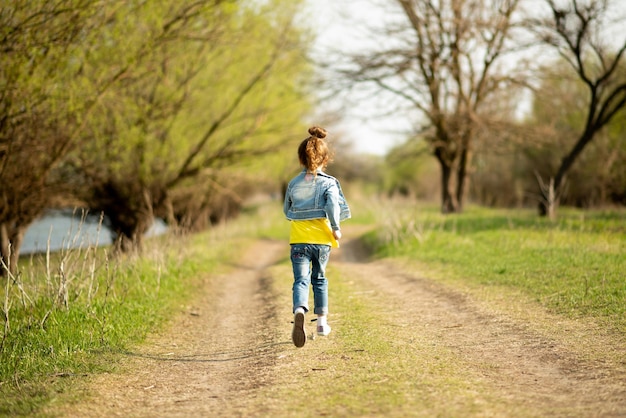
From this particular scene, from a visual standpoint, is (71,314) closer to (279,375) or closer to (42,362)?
(42,362)

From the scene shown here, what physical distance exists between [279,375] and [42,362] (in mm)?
2515

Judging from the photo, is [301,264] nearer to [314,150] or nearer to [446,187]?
[314,150]

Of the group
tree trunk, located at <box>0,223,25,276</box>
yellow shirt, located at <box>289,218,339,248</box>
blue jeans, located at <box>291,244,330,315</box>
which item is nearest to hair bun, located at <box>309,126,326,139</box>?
yellow shirt, located at <box>289,218,339,248</box>

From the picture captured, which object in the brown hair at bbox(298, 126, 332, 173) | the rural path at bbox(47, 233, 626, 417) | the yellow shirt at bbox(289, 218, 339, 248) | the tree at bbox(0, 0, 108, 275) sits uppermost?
the tree at bbox(0, 0, 108, 275)

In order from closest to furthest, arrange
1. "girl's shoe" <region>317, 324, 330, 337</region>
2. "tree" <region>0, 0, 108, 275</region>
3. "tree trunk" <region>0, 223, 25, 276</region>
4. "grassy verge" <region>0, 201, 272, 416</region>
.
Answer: "grassy verge" <region>0, 201, 272, 416</region>, "girl's shoe" <region>317, 324, 330, 337</region>, "tree" <region>0, 0, 108, 275</region>, "tree trunk" <region>0, 223, 25, 276</region>

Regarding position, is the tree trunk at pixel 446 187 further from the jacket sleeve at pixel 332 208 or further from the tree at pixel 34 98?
the jacket sleeve at pixel 332 208

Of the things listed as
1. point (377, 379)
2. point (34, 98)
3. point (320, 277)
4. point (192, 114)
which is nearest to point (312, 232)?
point (320, 277)

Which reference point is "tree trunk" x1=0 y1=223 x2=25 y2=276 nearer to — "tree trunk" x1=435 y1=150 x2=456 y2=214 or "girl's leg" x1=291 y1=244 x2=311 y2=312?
"girl's leg" x1=291 y1=244 x2=311 y2=312

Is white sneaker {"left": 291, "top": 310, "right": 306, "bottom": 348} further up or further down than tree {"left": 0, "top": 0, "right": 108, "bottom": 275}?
further down

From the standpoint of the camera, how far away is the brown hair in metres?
6.40

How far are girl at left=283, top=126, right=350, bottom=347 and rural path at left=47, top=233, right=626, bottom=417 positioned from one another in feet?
2.46

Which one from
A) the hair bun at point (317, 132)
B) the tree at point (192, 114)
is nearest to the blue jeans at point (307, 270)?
the hair bun at point (317, 132)

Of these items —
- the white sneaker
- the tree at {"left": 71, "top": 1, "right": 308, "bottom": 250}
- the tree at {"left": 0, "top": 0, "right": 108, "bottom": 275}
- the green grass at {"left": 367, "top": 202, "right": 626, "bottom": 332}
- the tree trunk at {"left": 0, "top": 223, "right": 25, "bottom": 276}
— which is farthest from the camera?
the tree at {"left": 71, "top": 1, "right": 308, "bottom": 250}

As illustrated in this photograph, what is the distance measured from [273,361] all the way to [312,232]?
1382mm
